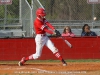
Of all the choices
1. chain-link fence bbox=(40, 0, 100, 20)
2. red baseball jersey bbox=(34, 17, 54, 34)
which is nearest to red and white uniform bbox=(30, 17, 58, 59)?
red baseball jersey bbox=(34, 17, 54, 34)

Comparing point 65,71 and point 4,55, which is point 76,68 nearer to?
point 65,71

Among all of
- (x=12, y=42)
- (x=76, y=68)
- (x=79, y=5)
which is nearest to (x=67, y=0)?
(x=79, y=5)

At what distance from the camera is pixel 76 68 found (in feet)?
41.7

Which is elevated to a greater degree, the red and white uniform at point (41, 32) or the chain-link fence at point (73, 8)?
the chain-link fence at point (73, 8)

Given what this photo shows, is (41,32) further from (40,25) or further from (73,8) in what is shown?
(73,8)

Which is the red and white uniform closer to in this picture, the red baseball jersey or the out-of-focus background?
the red baseball jersey

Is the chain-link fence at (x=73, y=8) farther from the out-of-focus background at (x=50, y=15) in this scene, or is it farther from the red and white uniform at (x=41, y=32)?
the red and white uniform at (x=41, y=32)

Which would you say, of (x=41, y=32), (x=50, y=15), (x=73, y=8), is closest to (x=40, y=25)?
(x=41, y=32)

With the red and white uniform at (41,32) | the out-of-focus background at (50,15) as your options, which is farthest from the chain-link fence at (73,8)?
the red and white uniform at (41,32)

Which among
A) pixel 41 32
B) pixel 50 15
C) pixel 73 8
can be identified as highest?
Result: pixel 73 8

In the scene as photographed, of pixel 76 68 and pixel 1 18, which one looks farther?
pixel 1 18

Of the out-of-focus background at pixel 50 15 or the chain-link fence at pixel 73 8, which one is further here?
the chain-link fence at pixel 73 8

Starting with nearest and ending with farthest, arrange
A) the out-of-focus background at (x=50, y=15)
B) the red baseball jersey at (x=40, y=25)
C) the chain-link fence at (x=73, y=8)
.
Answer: the red baseball jersey at (x=40, y=25), the out-of-focus background at (x=50, y=15), the chain-link fence at (x=73, y=8)

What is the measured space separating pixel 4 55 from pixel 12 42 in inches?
25.7
